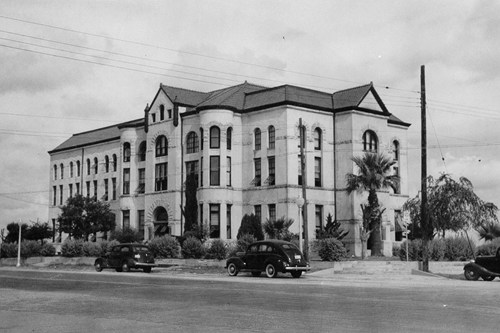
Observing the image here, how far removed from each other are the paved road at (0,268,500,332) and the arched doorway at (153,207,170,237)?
1415 inches

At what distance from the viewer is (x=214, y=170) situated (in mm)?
55125

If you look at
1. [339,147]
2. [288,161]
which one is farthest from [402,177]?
[288,161]

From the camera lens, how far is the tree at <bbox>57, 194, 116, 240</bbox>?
61.5 metres

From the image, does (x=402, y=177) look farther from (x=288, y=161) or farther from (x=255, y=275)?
(x=255, y=275)

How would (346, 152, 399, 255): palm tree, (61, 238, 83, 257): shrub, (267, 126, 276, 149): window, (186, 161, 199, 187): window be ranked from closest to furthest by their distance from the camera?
(346, 152, 399, 255): palm tree
(267, 126, 276, 149): window
(61, 238, 83, 257): shrub
(186, 161, 199, 187): window

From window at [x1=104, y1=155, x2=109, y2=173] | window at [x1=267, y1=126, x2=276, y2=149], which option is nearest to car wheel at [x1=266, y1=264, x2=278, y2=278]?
window at [x1=267, y1=126, x2=276, y2=149]

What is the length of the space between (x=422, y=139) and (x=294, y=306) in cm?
2172

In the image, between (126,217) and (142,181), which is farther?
(126,217)

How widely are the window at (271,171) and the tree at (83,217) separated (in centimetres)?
1774

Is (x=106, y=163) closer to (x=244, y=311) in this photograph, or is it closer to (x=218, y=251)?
(x=218, y=251)

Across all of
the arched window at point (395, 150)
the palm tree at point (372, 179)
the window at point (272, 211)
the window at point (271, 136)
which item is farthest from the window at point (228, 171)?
the arched window at point (395, 150)

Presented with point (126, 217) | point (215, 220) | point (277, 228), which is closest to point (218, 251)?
point (277, 228)

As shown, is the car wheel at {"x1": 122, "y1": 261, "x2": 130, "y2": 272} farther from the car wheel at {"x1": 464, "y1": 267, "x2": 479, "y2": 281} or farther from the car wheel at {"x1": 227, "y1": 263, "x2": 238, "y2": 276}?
the car wheel at {"x1": 464, "y1": 267, "x2": 479, "y2": 281}

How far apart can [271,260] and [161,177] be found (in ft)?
95.2
